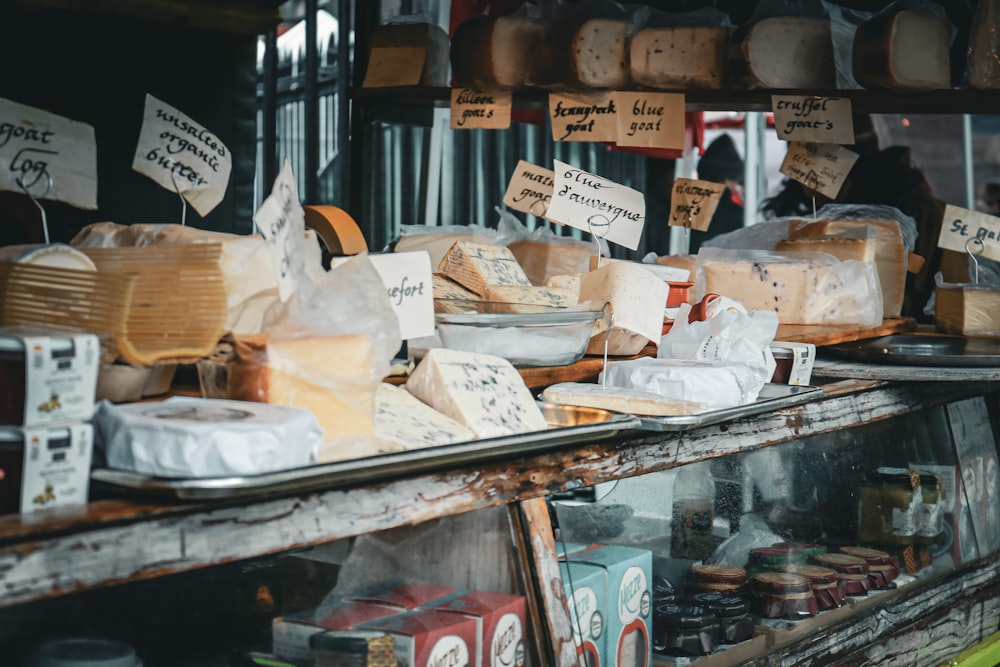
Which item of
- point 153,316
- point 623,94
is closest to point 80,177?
point 153,316

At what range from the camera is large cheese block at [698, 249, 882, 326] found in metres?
2.73

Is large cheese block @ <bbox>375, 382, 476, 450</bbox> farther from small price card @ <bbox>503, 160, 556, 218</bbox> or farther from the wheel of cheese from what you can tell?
small price card @ <bbox>503, 160, 556, 218</bbox>

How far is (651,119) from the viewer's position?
2826mm

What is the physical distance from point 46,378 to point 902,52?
7.93 ft

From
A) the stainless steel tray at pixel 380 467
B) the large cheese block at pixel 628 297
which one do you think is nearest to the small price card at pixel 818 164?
the large cheese block at pixel 628 297

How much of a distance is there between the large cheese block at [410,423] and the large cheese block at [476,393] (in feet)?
0.07

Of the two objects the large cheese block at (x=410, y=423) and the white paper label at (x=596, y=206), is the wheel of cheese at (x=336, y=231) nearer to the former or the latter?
the white paper label at (x=596, y=206)

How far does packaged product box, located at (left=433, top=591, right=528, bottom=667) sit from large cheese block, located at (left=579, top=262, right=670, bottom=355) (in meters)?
0.69

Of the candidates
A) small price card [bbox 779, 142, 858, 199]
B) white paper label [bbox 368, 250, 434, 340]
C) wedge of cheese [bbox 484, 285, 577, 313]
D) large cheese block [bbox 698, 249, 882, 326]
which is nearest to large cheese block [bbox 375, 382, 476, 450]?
white paper label [bbox 368, 250, 434, 340]

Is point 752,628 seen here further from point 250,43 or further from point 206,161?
point 250,43

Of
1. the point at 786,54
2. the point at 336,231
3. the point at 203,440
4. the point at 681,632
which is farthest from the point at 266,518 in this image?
the point at 786,54

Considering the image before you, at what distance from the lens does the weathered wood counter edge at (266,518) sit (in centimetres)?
95

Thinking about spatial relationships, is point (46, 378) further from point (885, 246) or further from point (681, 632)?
point (885, 246)

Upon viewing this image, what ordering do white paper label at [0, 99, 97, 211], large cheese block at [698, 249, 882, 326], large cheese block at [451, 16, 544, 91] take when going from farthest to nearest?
large cheese block at [451, 16, 544, 91] → large cheese block at [698, 249, 882, 326] → white paper label at [0, 99, 97, 211]
